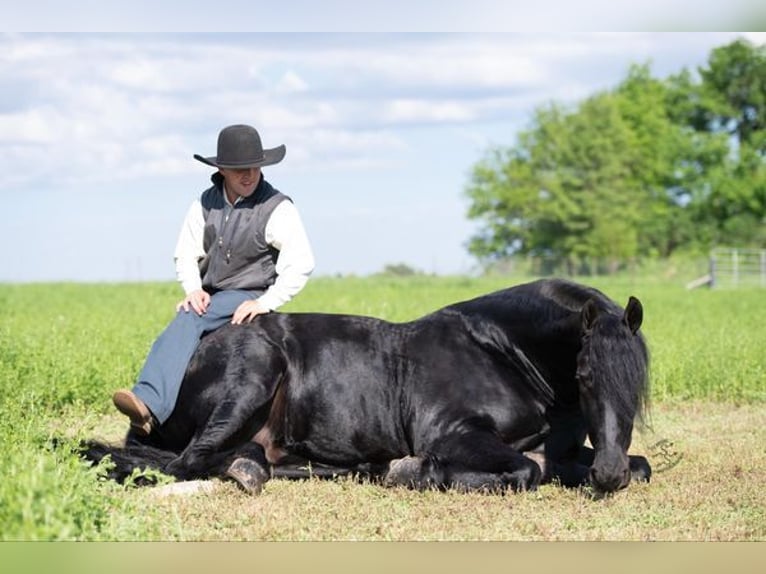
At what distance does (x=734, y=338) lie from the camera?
50.0ft

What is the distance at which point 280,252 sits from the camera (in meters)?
7.38

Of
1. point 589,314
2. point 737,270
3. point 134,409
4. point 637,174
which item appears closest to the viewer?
point 589,314

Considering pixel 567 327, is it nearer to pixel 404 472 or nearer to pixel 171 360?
pixel 404 472

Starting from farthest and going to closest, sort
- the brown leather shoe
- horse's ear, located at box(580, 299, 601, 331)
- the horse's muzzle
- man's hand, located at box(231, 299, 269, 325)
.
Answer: man's hand, located at box(231, 299, 269, 325)
the brown leather shoe
horse's ear, located at box(580, 299, 601, 331)
the horse's muzzle

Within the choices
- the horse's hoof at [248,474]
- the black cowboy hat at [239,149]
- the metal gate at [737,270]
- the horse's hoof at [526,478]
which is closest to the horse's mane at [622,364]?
the horse's hoof at [526,478]

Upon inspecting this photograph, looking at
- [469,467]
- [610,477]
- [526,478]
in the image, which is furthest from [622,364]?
[469,467]

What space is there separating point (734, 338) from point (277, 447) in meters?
9.92

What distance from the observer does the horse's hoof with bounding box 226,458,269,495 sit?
21.8ft

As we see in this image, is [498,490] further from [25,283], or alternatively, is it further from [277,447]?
[25,283]

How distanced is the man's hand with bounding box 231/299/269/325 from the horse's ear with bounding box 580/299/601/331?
7.10 feet

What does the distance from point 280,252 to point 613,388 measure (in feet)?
8.26

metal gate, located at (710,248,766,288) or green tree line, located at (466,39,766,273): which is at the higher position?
green tree line, located at (466,39,766,273)

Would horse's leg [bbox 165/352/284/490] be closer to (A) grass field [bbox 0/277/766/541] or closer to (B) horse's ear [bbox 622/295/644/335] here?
(A) grass field [bbox 0/277/766/541]

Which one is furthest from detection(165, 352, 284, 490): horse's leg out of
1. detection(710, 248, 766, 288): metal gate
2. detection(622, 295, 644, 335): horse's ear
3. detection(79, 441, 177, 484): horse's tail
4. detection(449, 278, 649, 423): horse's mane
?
detection(710, 248, 766, 288): metal gate
